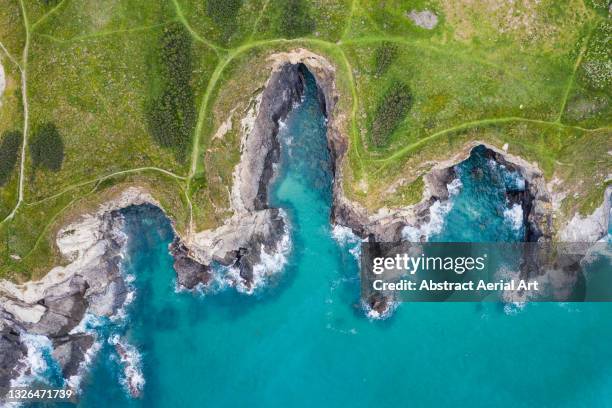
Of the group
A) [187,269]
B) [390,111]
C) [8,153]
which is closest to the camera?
[390,111]

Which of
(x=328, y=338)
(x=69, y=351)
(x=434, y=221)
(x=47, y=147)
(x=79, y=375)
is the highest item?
(x=47, y=147)

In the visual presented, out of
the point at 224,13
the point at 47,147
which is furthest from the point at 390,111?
the point at 47,147

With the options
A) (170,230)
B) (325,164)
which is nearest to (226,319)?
(170,230)

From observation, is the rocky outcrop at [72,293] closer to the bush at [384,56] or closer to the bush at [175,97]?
the bush at [175,97]

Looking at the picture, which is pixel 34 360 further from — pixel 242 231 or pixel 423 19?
pixel 423 19

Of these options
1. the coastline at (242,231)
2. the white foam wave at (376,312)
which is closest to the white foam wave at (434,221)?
the coastline at (242,231)

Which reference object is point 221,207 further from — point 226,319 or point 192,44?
point 192,44
